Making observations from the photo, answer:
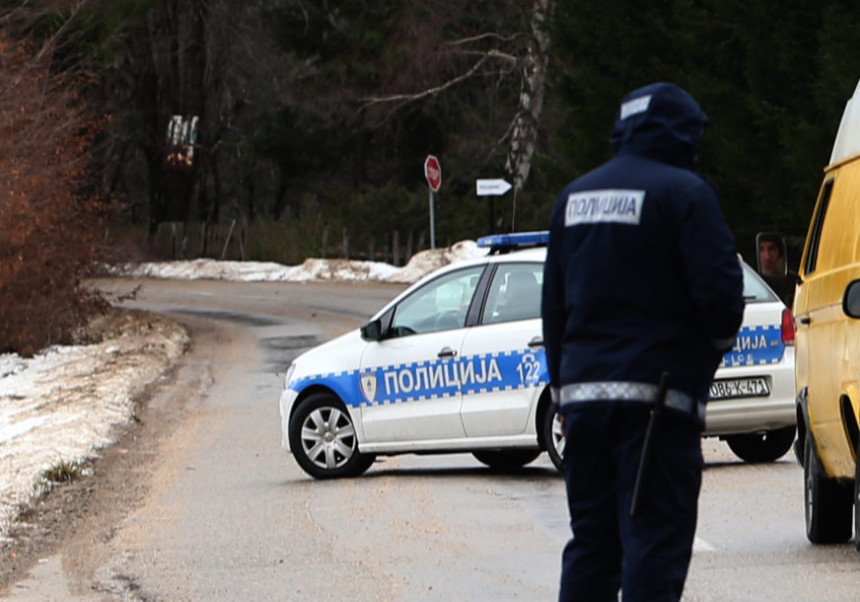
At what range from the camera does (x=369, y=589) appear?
28.6 feet

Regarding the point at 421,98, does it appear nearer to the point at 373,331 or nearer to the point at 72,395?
the point at 72,395

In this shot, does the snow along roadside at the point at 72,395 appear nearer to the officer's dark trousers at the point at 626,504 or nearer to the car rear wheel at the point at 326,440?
the car rear wheel at the point at 326,440

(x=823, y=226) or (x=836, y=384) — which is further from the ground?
(x=823, y=226)

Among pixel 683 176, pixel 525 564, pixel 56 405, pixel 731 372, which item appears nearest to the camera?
pixel 683 176

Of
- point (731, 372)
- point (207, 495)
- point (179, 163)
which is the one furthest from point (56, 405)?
point (179, 163)

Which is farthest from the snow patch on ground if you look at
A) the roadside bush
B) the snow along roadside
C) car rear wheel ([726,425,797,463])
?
car rear wheel ([726,425,797,463])

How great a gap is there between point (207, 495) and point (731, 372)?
3.69 m

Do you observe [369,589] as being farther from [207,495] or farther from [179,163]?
[179,163]

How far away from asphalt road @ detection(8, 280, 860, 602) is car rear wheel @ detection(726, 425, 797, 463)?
0.10m

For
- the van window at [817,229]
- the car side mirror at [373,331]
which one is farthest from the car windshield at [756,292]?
the van window at [817,229]

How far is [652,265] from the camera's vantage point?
555 centimetres

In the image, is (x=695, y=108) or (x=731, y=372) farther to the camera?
(x=731, y=372)

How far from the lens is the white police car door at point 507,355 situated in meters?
12.9

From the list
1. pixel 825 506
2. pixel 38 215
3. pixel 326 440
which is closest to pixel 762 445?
pixel 326 440
